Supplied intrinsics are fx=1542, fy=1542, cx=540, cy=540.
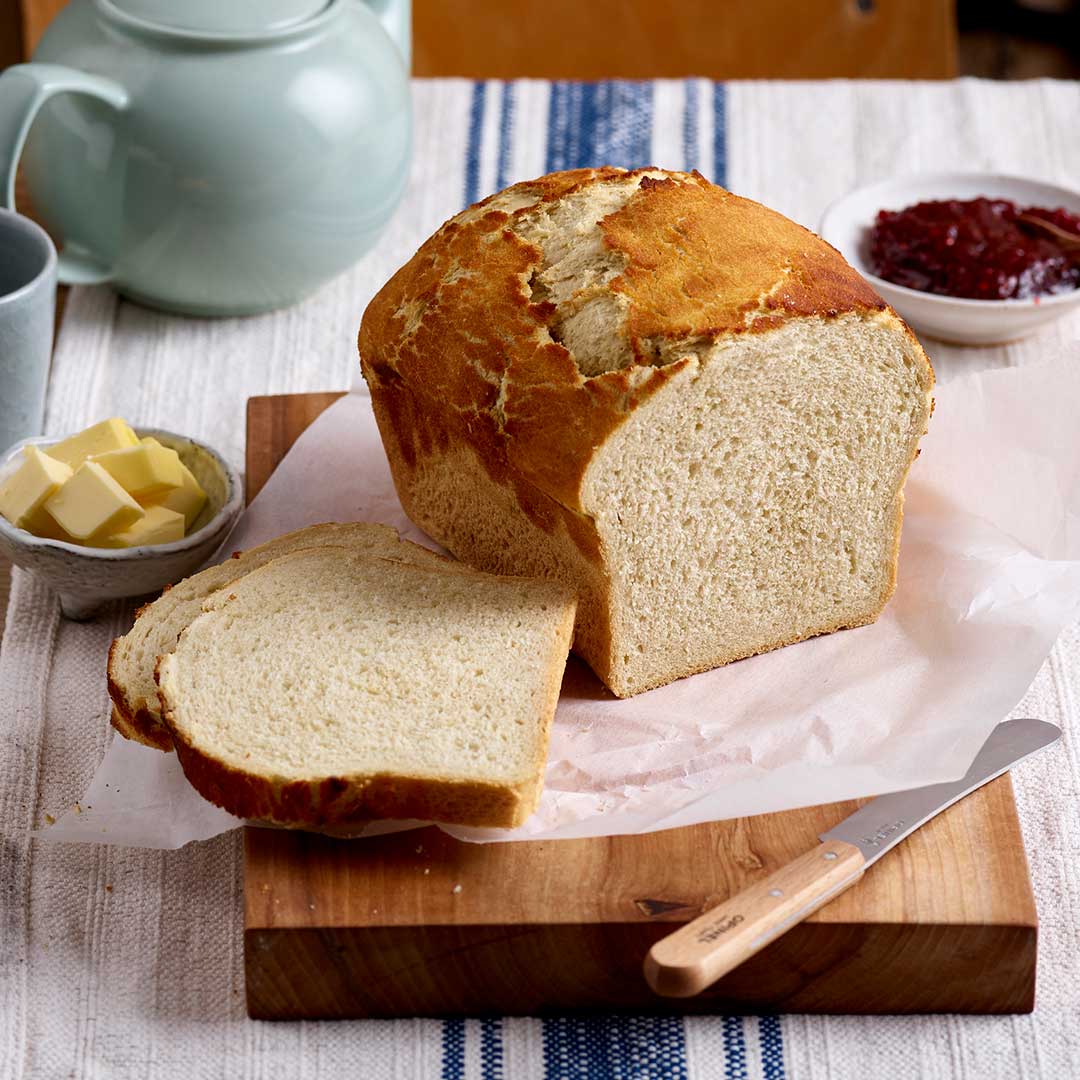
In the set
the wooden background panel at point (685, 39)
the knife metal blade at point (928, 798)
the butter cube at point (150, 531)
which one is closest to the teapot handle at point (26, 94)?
the butter cube at point (150, 531)

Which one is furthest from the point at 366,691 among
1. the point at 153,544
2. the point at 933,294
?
the point at 933,294

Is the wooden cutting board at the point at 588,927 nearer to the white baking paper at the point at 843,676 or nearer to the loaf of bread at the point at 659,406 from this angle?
the white baking paper at the point at 843,676

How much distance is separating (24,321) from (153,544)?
59 cm

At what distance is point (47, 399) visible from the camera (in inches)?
136

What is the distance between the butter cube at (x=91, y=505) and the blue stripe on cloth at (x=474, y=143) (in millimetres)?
1692

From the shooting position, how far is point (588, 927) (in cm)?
208

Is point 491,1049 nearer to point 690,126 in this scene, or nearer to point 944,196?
point 944,196

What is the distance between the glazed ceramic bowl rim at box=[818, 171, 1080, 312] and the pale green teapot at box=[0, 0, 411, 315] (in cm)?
107

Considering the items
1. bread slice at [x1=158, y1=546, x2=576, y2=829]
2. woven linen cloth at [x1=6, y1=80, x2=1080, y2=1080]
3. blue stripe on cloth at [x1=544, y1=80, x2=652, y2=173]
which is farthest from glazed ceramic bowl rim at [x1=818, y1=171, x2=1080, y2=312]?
bread slice at [x1=158, y1=546, x2=576, y2=829]

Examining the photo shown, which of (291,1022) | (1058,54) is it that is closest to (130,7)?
(291,1022)

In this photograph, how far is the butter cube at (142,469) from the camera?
275cm

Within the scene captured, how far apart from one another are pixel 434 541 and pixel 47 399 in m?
1.10

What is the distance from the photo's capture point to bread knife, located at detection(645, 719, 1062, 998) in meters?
1.93

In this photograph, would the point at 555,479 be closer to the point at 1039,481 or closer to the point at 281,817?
the point at 281,817
